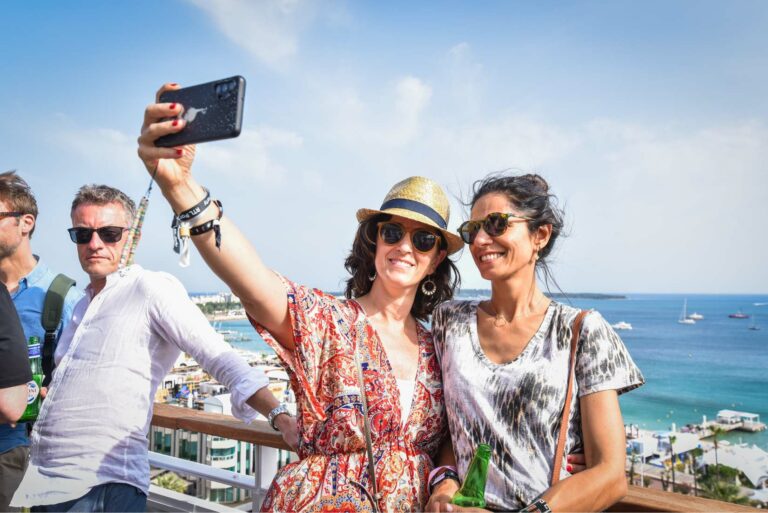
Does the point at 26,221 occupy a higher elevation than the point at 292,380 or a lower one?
higher

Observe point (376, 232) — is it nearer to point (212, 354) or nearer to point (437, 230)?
point (437, 230)

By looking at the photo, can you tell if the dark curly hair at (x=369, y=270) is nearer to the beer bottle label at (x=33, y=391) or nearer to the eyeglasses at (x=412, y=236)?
the eyeglasses at (x=412, y=236)

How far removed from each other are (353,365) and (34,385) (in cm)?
177

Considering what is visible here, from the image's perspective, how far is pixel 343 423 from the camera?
186 cm

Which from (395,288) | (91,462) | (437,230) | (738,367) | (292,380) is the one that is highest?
(437,230)

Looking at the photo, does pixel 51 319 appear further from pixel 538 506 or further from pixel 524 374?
pixel 538 506

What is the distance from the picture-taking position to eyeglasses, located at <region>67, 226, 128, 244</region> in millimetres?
2674

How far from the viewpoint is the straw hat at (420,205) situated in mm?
2221

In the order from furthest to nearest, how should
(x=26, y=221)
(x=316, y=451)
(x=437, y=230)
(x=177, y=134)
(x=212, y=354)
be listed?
1. (x=26, y=221)
2. (x=437, y=230)
3. (x=212, y=354)
4. (x=316, y=451)
5. (x=177, y=134)

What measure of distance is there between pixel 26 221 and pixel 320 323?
7.66 ft

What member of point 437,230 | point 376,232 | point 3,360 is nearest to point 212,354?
point 3,360

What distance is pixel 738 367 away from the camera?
248 feet


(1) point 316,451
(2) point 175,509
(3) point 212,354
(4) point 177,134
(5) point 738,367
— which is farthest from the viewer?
(5) point 738,367

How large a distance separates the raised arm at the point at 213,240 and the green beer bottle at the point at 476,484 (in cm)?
79
